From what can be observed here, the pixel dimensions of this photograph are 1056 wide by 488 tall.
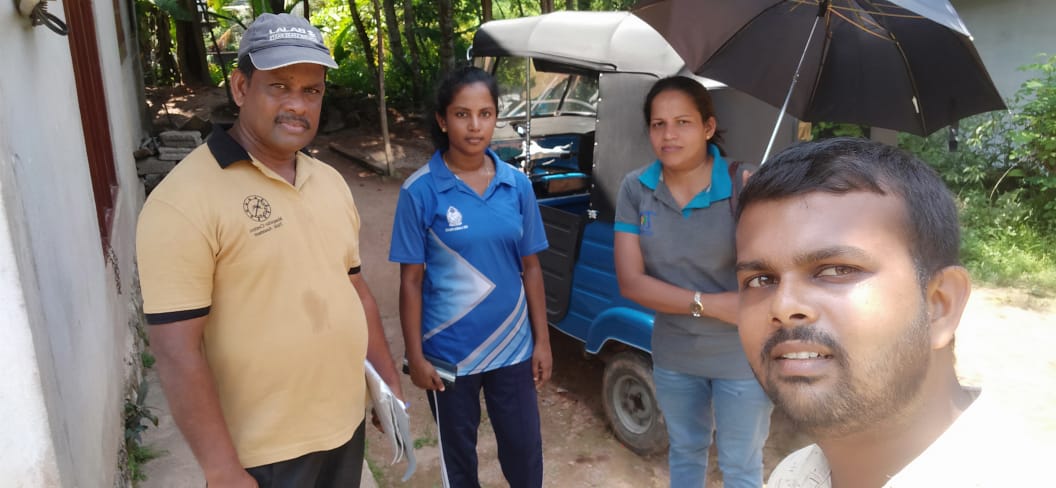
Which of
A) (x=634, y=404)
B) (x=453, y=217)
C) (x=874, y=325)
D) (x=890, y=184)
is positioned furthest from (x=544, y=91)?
(x=874, y=325)

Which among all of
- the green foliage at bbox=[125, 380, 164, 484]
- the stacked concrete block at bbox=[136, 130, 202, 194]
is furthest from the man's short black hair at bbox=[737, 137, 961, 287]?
the stacked concrete block at bbox=[136, 130, 202, 194]

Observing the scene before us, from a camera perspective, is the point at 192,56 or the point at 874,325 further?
the point at 192,56

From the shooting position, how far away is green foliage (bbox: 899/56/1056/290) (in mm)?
6469

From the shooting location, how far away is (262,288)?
1.77m

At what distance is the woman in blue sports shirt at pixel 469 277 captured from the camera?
2.56 m

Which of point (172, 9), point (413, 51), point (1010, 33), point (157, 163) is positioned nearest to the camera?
point (157, 163)

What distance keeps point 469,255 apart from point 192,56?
38.6 feet

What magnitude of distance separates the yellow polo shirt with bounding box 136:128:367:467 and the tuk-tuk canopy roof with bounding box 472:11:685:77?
1976 millimetres

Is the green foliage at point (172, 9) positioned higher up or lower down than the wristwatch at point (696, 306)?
higher up

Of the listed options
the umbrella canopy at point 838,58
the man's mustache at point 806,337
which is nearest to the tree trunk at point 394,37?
the umbrella canopy at point 838,58

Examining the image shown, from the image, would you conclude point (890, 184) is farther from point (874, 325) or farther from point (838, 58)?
point (838, 58)

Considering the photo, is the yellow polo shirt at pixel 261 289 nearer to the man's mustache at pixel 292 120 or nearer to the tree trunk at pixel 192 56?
the man's mustache at pixel 292 120

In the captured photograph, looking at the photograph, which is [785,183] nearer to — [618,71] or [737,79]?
[737,79]

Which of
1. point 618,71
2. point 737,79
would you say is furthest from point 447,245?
point 618,71
